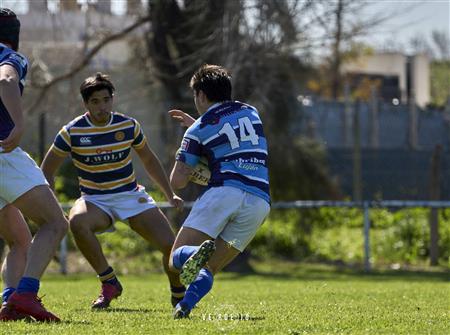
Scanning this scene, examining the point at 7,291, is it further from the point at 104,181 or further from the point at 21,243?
the point at 104,181

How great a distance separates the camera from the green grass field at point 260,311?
6199 millimetres

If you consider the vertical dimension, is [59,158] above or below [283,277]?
above

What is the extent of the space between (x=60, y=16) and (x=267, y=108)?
12.7 ft

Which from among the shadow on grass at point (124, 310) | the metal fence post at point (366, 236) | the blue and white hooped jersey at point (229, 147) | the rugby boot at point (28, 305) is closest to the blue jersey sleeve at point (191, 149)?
the blue and white hooped jersey at point (229, 147)

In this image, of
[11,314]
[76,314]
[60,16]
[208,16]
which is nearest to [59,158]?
[76,314]

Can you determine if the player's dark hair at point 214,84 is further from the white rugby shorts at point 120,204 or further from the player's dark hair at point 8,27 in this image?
the white rugby shorts at point 120,204

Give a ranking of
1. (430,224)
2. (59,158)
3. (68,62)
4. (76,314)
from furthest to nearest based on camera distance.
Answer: (68,62) → (430,224) → (59,158) → (76,314)

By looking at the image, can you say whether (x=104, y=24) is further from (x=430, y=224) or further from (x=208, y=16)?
(x=430, y=224)

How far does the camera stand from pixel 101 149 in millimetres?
8508

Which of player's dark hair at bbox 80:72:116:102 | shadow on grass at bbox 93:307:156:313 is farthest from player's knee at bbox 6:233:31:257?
player's dark hair at bbox 80:72:116:102

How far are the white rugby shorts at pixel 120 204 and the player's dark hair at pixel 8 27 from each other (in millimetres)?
2030

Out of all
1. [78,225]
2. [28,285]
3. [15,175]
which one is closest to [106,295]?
[78,225]

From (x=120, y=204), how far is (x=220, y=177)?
6.50 ft

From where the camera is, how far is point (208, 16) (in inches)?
651
